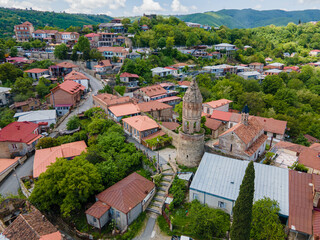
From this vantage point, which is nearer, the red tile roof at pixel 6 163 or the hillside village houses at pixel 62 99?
the red tile roof at pixel 6 163

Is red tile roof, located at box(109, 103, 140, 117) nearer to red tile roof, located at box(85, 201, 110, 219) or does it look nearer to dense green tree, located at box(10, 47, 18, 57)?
red tile roof, located at box(85, 201, 110, 219)

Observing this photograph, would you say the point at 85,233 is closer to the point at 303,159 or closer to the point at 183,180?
the point at 183,180

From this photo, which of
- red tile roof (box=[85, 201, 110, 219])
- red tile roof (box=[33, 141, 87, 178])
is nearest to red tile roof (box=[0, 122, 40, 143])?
red tile roof (box=[33, 141, 87, 178])

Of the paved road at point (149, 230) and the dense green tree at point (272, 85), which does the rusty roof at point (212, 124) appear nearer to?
the paved road at point (149, 230)

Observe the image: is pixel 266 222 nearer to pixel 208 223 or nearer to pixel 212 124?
pixel 208 223

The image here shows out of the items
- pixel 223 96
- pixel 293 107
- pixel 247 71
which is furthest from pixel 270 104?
pixel 247 71

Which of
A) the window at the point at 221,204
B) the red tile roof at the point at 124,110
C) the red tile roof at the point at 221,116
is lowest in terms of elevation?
the window at the point at 221,204

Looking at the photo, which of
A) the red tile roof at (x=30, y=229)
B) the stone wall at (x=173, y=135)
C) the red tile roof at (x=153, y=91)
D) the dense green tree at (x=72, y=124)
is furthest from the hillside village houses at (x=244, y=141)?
the red tile roof at (x=153, y=91)
